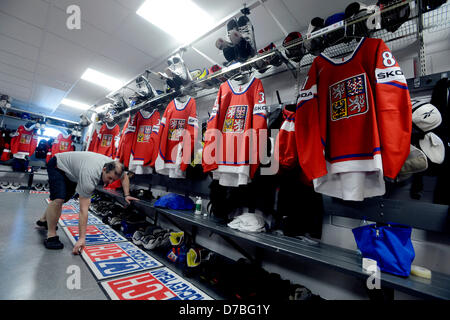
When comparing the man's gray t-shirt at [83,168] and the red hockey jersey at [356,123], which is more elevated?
the red hockey jersey at [356,123]

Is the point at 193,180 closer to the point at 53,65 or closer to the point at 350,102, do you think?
the point at 350,102

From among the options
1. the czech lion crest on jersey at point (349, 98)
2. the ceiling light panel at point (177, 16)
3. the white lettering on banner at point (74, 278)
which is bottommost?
the white lettering on banner at point (74, 278)

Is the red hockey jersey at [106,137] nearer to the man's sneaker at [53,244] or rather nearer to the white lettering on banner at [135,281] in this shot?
the man's sneaker at [53,244]

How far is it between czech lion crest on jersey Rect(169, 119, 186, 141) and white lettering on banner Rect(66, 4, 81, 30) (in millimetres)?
1775

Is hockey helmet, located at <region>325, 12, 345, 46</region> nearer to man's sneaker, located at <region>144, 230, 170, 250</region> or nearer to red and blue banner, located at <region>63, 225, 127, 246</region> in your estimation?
man's sneaker, located at <region>144, 230, 170, 250</region>

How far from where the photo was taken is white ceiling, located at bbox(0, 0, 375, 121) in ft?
7.11

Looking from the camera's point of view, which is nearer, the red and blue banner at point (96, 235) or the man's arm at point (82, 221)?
the man's arm at point (82, 221)

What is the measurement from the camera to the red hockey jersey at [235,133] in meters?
1.62

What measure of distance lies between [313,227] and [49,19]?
13.7 ft

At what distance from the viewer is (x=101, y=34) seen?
9.39 ft

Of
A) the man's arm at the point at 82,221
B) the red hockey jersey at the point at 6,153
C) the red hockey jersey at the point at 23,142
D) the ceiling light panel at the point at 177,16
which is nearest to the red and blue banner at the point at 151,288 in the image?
the man's arm at the point at 82,221

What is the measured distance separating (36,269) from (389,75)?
282 cm

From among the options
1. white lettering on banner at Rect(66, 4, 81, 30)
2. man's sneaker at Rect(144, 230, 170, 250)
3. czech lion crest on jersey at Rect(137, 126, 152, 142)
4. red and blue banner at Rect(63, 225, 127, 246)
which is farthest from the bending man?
white lettering on banner at Rect(66, 4, 81, 30)

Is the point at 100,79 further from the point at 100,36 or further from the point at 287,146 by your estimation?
the point at 287,146
